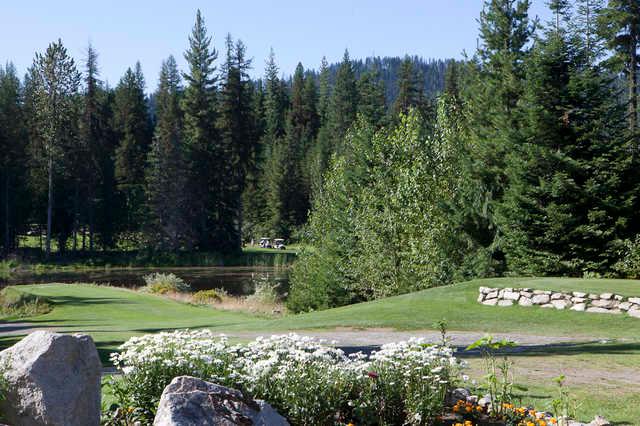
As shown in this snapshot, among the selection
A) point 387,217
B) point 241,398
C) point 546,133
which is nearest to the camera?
point 241,398

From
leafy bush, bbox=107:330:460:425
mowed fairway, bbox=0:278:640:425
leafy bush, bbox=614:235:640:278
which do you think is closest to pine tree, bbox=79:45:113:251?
mowed fairway, bbox=0:278:640:425

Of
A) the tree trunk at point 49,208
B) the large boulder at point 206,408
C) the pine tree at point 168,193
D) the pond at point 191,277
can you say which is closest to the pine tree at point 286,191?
the pine tree at point 168,193

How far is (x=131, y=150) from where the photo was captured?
66.4 m

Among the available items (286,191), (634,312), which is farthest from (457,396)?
(286,191)

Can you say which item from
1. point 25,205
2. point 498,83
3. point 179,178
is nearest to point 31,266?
point 25,205

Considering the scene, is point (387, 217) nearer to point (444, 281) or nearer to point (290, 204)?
point (444, 281)

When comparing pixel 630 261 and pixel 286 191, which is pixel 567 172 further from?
pixel 286 191

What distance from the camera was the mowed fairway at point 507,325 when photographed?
25.3 feet

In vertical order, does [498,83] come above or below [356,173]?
above

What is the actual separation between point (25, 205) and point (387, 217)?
39.3 metres

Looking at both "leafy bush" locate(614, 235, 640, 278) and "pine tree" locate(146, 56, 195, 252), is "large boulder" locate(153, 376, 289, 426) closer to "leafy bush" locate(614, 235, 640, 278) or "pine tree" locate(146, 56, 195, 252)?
"leafy bush" locate(614, 235, 640, 278)

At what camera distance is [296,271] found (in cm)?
3109

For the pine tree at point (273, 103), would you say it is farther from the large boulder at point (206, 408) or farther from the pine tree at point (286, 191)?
the large boulder at point (206, 408)

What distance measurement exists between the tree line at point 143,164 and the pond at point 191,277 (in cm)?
568
